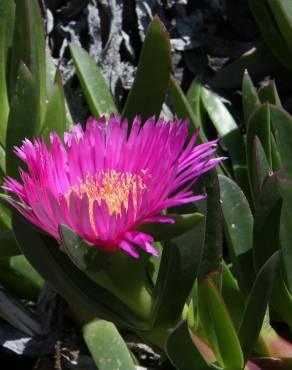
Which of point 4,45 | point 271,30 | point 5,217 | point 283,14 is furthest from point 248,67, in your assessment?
point 5,217

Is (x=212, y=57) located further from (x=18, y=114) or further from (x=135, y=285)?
(x=135, y=285)

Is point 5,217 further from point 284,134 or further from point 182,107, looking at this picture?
point 284,134

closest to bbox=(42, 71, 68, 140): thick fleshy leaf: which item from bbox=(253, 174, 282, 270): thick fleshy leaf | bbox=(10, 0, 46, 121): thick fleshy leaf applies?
bbox=(10, 0, 46, 121): thick fleshy leaf

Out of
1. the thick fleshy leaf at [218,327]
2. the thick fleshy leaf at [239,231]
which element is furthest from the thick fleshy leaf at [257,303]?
the thick fleshy leaf at [239,231]

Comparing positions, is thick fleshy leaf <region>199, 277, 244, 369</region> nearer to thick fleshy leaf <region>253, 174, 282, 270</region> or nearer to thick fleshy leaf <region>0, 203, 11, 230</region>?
thick fleshy leaf <region>253, 174, 282, 270</region>

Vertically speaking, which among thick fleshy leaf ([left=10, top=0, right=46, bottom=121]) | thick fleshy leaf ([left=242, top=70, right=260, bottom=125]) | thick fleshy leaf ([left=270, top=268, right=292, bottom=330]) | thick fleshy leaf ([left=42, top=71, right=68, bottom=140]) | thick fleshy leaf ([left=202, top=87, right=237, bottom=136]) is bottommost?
thick fleshy leaf ([left=270, top=268, right=292, bottom=330])

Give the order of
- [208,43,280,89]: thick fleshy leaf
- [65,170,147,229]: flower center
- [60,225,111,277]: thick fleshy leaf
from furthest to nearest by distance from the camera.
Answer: [208,43,280,89]: thick fleshy leaf → [65,170,147,229]: flower center → [60,225,111,277]: thick fleshy leaf

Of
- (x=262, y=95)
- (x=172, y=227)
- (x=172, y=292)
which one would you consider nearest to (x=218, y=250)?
(x=172, y=292)
